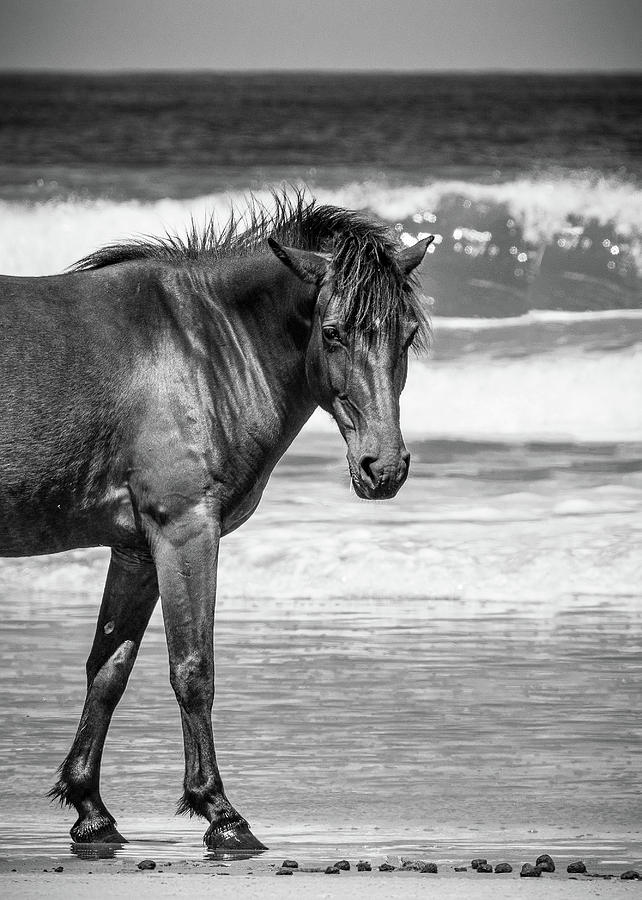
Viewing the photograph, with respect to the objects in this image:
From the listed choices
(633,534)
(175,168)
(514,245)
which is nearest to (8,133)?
(175,168)

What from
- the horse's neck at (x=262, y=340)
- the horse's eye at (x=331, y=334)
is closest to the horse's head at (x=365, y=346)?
the horse's eye at (x=331, y=334)

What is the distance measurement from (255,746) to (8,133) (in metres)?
31.4

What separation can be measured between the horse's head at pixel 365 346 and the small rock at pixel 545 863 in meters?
1.09

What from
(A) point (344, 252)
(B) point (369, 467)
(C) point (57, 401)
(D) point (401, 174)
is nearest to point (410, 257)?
(A) point (344, 252)

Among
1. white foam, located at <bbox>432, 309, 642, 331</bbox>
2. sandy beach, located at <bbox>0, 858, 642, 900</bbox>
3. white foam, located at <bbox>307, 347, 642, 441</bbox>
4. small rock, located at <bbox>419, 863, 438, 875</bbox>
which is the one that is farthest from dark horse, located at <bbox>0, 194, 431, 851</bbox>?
white foam, located at <bbox>432, 309, 642, 331</bbox>

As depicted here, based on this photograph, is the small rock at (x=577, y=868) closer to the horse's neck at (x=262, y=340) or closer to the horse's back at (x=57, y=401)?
the horse's neck at (x=262, y=340)

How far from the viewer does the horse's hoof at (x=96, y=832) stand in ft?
14.2

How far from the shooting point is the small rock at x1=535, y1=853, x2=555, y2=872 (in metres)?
3.74

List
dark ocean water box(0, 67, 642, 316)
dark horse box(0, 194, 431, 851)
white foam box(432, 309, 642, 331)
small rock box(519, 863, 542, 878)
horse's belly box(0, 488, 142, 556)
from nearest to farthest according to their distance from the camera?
small rock box(519, 863, 542, 878), dark horse box(0, 194, 431, 851), horse's belly box(0, 488, 142, 556), white foam box(432, 309, 642, 331), dark ocean water box(0, 67, 642, 316)

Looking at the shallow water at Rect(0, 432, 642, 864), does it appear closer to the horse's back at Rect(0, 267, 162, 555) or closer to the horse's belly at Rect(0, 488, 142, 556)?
the horse's belly at Rect(0, 488, 142, 556)

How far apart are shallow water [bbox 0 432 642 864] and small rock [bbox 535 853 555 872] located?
0.23 m

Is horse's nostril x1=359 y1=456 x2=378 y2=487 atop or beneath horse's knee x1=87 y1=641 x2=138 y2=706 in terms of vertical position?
atop

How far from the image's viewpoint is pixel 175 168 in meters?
28.5

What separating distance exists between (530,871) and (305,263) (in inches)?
73.4
